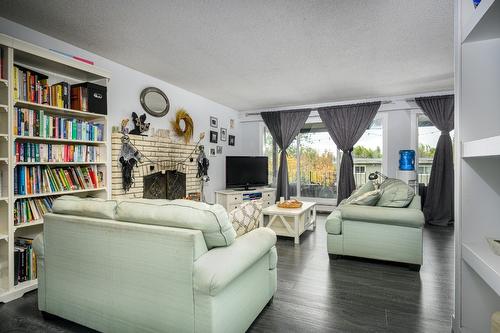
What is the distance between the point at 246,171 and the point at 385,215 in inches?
138

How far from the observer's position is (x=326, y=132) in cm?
609

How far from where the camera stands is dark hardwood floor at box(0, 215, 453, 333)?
1.89 m

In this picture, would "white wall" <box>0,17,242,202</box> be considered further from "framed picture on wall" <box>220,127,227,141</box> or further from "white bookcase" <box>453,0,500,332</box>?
"white bookcase" <box>453,0,500,332</box>

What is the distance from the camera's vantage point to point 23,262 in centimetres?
241

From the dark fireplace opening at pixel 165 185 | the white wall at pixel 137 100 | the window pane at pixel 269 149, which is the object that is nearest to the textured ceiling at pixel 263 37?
the white wall at pixel 137 100

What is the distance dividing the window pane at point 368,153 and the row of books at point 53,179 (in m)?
4.76

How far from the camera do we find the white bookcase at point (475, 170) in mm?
1324

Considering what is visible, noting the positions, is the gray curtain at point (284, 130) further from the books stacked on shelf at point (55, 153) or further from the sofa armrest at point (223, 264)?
the sofa armrest at point (223, 264)

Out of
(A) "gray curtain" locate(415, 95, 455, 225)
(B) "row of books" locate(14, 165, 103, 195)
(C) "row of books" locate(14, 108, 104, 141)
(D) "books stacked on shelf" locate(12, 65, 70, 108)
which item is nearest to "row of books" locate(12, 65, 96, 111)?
(D) "books stacked on shelf" locate(12, 65, 70, 108)

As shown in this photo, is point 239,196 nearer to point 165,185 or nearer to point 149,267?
point 165,185

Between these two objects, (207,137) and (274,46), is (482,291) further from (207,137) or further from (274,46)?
(207,137)

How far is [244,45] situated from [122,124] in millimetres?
1875

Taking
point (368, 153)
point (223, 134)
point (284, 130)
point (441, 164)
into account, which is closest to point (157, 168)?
point (223, 134)

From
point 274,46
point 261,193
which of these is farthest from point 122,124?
point 261,193
